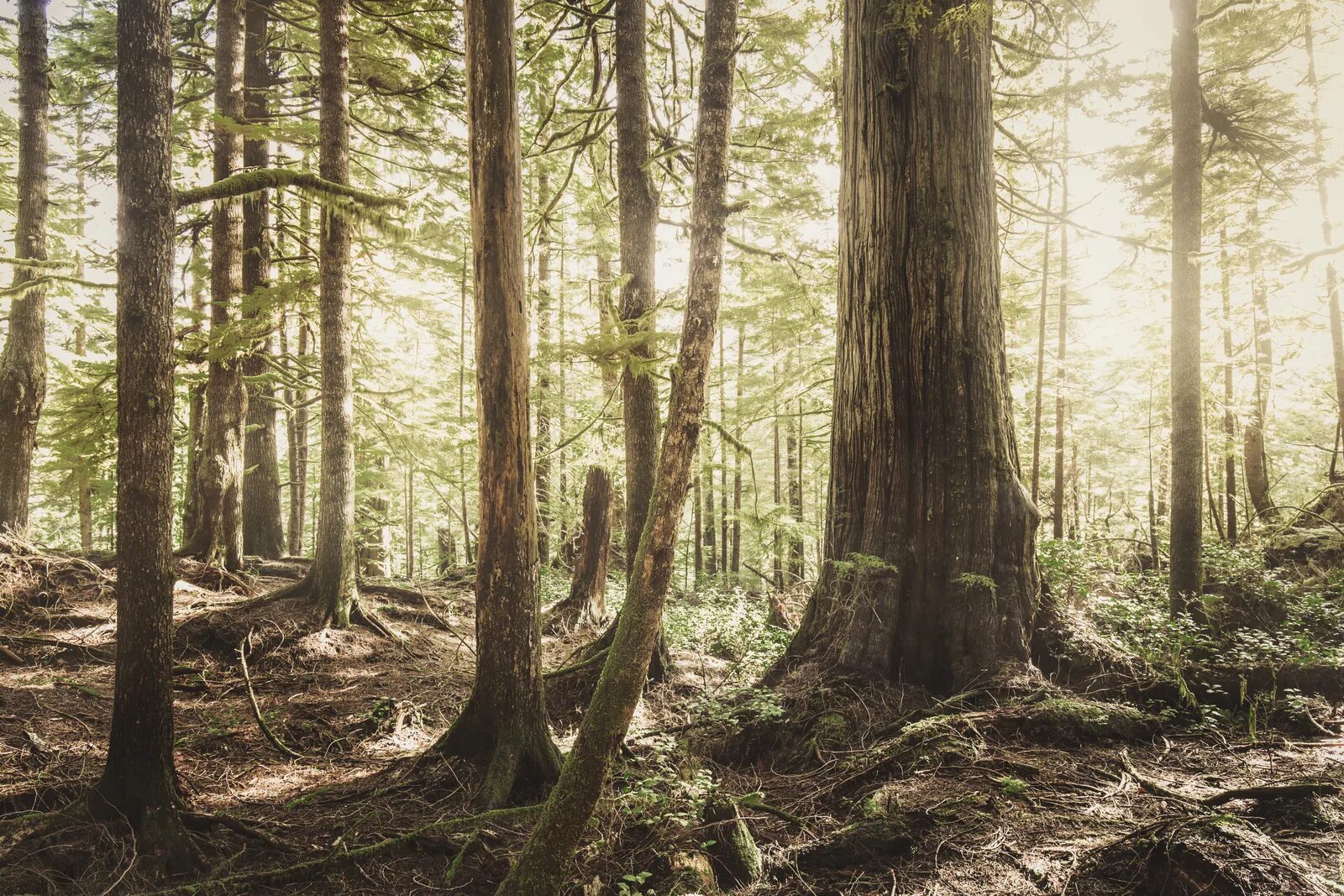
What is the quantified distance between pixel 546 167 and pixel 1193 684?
12.2 metres

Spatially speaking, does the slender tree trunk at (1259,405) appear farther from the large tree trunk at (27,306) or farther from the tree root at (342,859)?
the large tree trunk at (27,306)

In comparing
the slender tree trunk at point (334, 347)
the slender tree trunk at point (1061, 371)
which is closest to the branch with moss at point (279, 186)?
the slender tree trunk at point (334, 347)

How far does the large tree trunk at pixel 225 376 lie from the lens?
27.9 ft

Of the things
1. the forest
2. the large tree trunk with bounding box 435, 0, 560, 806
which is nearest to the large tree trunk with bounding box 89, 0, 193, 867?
the forest

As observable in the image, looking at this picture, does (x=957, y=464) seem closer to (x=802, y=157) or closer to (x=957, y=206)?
(x=957, y=206)

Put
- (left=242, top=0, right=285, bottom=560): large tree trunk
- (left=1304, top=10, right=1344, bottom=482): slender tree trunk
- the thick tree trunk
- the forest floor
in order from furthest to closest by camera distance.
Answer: (left=1304, top=10, right=1344, bottom=482): slender tree trunk → (left=242, top=0, right=285, bottom=560): large tree trunk → the thick tree trunk → the forest floor

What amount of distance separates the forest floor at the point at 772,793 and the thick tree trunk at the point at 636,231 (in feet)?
7.53

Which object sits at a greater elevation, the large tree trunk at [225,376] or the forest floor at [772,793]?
the large tree trunk at [225,376]

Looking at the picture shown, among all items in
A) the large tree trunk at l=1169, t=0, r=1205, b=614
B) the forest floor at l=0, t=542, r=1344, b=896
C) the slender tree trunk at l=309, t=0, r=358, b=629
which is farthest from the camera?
the large tree trunk at l=1169, t=0, r=1205, b=614

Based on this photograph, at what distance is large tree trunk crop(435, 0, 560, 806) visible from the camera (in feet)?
12.4

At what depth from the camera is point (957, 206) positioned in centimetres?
482

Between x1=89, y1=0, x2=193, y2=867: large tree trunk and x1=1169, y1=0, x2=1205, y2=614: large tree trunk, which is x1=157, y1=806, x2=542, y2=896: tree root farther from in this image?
x1=1169, y1=0, x2=1205, y2=614: large tree trunk

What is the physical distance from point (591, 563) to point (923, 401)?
209 inches

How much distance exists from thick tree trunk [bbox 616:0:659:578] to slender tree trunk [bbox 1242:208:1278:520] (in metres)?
12.3
